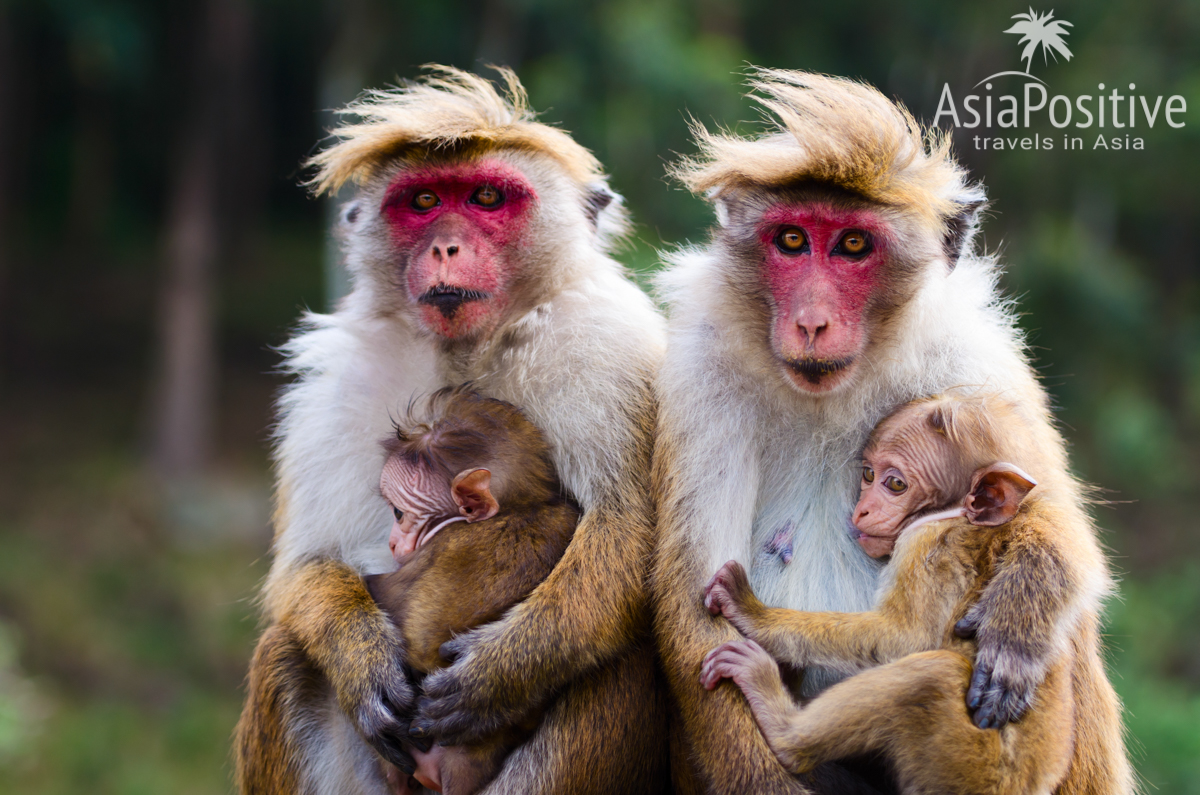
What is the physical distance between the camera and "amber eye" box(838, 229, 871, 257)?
3359 millimetres

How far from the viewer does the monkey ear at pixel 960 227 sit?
142 inches

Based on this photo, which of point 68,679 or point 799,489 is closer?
point 799,489

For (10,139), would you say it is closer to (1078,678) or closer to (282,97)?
(282,97)

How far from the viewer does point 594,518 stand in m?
3.63

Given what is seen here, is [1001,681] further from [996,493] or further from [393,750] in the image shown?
[393,750]

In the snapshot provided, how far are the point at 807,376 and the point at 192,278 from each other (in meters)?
11.8

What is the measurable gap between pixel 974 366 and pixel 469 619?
5.92ft

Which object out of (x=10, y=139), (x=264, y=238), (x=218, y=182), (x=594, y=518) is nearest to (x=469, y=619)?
(x=594, y=518)

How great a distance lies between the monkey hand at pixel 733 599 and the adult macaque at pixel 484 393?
37 centimetres

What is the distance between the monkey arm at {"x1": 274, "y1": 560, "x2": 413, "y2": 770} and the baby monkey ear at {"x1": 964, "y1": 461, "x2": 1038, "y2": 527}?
182 centimetres

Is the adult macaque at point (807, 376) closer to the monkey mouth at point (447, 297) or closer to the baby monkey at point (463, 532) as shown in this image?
the baby monkey at point (463, 532)

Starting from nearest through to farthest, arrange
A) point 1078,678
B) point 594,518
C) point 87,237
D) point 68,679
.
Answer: point 1078,678
point 594,518
point 68,679
point 87,237

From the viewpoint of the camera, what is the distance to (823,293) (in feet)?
10.8

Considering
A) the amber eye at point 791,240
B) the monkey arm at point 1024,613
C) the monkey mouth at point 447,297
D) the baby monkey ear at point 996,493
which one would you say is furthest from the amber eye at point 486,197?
the monkey arm at point 1024,613
